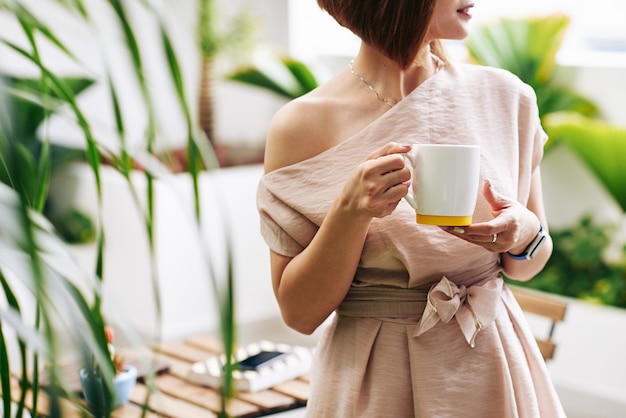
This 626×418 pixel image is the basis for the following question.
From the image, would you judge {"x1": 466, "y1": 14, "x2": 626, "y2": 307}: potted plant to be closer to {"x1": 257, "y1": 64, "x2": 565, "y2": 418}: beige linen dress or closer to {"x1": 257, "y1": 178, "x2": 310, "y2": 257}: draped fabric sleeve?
{"x1": 257, "y1": 64, "x2": 565, "y2": 418}: beige linen dress

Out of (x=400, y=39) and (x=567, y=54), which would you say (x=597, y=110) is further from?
(x=400, y=39)

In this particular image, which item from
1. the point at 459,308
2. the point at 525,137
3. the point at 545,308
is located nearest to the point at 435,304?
the point at 459,308

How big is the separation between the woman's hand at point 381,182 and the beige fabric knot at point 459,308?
182mm

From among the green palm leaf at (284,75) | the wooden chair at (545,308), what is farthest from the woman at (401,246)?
the green palm leaf at (284,75)

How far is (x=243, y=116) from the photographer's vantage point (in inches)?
238

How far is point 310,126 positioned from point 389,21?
0.18 m

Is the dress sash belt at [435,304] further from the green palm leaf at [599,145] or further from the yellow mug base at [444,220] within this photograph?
the green palm leaf at [599,145]

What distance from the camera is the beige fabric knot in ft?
3.94

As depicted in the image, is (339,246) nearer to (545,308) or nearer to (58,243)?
(58,243)

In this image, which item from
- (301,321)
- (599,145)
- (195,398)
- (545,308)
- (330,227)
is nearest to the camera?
(330,227)

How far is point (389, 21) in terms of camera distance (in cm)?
120

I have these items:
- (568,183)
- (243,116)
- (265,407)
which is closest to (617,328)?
(568,183)

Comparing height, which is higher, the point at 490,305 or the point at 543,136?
the point at 543,136

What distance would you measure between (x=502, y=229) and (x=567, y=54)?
139 inches
